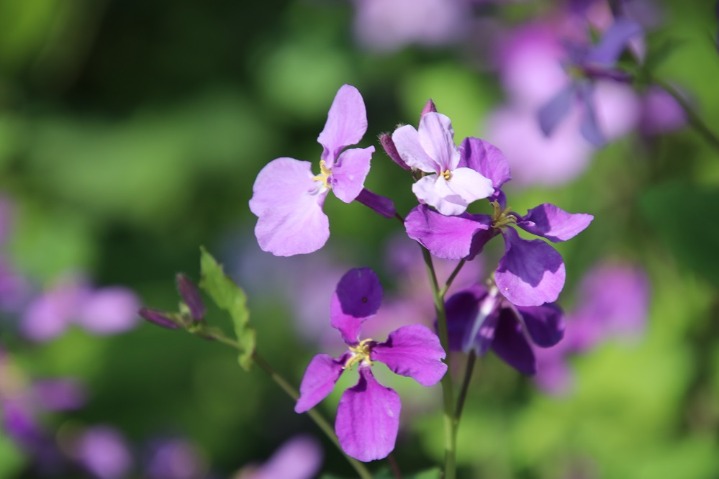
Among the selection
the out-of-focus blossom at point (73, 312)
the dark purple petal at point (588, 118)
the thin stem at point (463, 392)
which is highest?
the thin stem at point (463, 392)

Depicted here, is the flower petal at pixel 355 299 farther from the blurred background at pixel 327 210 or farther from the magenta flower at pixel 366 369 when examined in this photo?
the blurred background at pixel 327 210

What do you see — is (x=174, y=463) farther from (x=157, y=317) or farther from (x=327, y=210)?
(x=327, y=210)

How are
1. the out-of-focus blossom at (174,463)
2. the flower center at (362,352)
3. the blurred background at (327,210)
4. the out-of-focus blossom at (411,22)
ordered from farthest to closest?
the out-of-focus blossom at (411,22)
the blurred background at (327,210)
the out-of-focus blossom at (174,463)
the flower center at (362,352)

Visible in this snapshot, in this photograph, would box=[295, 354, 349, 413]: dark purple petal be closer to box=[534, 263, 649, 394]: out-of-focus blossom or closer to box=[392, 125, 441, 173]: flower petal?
box=[392, 125, 441, 173]: flower petal

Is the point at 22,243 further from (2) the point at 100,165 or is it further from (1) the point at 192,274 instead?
(2) the point at 100,165

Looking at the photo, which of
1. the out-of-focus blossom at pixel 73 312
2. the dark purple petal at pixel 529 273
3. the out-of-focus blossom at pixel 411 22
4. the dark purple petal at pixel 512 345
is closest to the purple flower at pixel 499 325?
the dark purple petal at pixel 512 345
